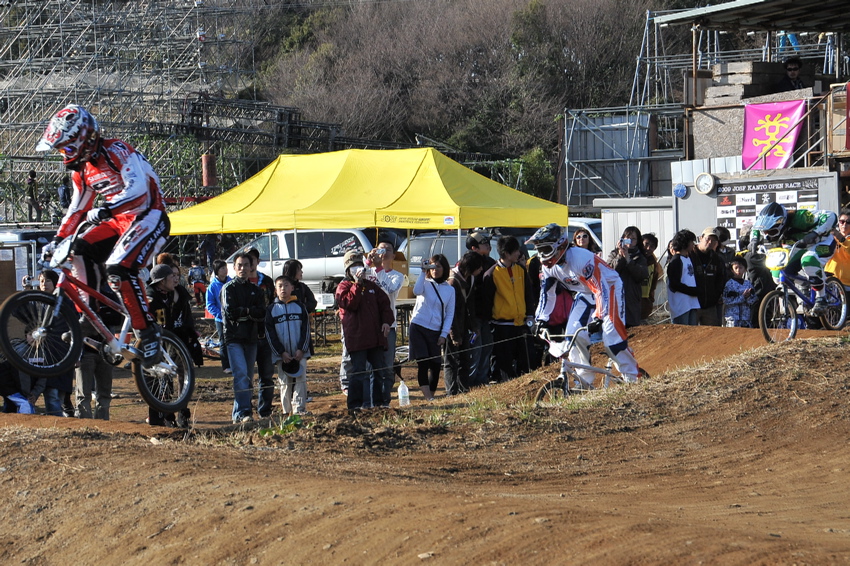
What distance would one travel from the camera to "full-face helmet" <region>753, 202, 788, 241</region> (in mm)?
11734

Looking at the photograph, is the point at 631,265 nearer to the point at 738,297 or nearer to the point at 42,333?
the point at 738,297

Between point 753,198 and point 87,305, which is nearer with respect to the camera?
point 87,305

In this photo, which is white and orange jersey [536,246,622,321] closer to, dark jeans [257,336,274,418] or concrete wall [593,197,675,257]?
dark jeans [257,336,274,418]

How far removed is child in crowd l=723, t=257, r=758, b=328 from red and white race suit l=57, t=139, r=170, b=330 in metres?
9.16

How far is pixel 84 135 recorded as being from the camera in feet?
23.3

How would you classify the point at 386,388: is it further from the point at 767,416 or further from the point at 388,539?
the point at 388,539

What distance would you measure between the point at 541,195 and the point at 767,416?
32465mm

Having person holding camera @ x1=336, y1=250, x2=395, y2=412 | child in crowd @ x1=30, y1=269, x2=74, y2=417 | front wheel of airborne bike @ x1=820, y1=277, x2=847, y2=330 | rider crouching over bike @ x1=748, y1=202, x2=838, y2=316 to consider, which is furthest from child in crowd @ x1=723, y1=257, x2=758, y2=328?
child in crowd @ x1=30, y1=269, x2=74, y2=417

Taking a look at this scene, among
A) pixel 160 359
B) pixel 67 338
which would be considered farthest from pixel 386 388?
pixel 67 338

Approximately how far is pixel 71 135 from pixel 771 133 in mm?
15802

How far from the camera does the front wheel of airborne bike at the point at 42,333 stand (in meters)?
6.97

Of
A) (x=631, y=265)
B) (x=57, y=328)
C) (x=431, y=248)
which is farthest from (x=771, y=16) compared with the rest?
(x=57, y=328)

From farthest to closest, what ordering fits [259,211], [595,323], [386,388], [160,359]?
[259,211] < [386,388] < [595,323] < [160,359]

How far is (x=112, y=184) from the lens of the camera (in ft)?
24.3
